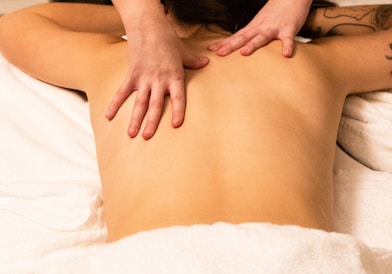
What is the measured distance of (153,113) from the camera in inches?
35.9

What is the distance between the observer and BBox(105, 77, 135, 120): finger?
0.97m

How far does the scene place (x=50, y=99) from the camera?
1.24 m

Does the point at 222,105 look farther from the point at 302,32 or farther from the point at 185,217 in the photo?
the point at 302,32

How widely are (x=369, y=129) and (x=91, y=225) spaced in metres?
0.62

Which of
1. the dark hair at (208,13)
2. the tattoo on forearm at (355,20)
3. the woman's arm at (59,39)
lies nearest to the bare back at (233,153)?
the woman's arm at (59,39)

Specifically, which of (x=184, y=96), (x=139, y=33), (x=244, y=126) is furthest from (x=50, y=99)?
(x=244, y=126)

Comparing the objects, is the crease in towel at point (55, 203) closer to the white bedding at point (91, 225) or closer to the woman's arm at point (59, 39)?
the white bedding at point (91, 225)

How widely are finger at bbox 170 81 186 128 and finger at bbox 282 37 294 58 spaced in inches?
8.7

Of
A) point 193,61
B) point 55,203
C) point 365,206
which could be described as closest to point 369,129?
point 365,206

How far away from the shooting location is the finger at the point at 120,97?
3.18 feet

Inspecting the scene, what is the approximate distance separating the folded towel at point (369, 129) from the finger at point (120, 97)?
0.49 meters

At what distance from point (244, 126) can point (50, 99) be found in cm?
57

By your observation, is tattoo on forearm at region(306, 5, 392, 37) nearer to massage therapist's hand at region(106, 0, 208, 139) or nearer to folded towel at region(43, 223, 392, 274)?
massage therapist's hand at region(106, 0, 208, 139)

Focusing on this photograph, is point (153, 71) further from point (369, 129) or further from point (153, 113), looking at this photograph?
point (369, 129)
